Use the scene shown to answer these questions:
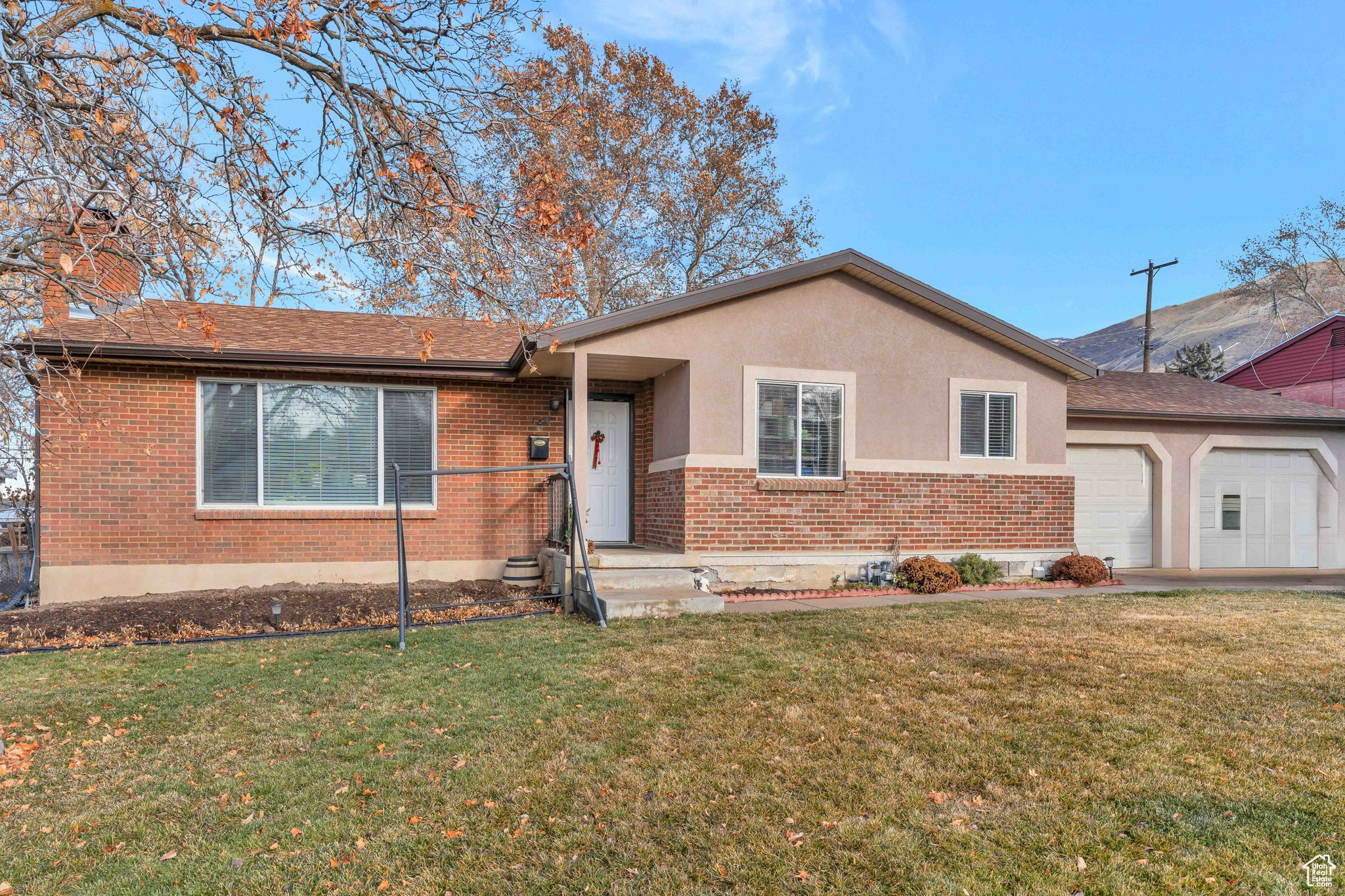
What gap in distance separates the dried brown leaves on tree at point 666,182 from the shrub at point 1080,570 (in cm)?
1409

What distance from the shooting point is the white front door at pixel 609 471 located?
36.1ft

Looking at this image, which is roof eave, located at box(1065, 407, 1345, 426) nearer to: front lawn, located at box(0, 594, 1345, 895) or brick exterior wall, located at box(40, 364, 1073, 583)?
brick exterior wall, located at box(40, 364, 1073, 583)

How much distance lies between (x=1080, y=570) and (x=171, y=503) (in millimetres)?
11860

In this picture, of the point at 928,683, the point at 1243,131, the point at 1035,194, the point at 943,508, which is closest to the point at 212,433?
the point at 928,683

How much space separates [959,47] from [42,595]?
17.1 meters

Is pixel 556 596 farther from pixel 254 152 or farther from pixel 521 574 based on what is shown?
pixel 254 152

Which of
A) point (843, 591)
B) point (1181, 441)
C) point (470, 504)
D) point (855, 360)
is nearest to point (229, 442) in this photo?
point (470, 504)

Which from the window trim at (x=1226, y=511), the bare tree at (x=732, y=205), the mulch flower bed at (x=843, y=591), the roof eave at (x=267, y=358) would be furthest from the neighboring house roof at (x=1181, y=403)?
the bare tree at (x=732, y=205)

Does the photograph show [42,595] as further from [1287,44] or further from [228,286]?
[1287,44]

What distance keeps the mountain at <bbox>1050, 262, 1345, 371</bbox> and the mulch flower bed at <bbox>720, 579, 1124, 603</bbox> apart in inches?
1707

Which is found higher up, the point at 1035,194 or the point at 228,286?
the point at 1035,194

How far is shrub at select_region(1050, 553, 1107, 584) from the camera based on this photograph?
33.8 feet

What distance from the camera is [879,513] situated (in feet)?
32.9

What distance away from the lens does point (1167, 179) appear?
29.8m
